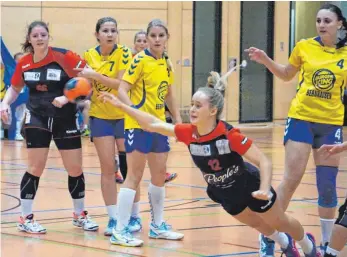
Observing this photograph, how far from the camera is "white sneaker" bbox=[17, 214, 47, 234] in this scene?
22.3ft

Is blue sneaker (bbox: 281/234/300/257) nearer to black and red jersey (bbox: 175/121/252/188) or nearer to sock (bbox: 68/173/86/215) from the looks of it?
black and red jersey (bbox: 175/121/252/188)

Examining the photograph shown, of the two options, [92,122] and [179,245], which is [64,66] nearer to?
[92,122]

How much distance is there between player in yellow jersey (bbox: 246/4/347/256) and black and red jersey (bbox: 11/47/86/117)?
81.9 inches

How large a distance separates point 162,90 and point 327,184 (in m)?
1.67

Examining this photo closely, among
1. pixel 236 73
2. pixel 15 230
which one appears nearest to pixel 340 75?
pixel 15 230

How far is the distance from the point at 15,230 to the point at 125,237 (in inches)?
47.6

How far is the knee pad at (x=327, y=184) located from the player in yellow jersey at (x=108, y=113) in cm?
180

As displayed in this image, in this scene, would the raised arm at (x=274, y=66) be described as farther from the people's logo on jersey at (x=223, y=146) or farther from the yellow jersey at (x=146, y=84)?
the people's logo on jersey at (x=223, y=146)

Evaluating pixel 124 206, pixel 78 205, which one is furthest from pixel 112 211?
pixel 124 206

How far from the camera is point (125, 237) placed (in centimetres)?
634

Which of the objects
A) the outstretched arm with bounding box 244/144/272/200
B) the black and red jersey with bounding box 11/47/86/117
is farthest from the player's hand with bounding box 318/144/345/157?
the black and red jersey with bounding box 11/47/86/117

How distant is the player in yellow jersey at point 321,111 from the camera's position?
5.88 m

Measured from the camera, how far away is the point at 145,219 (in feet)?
24.7

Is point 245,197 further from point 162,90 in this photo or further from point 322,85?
point 162,90
